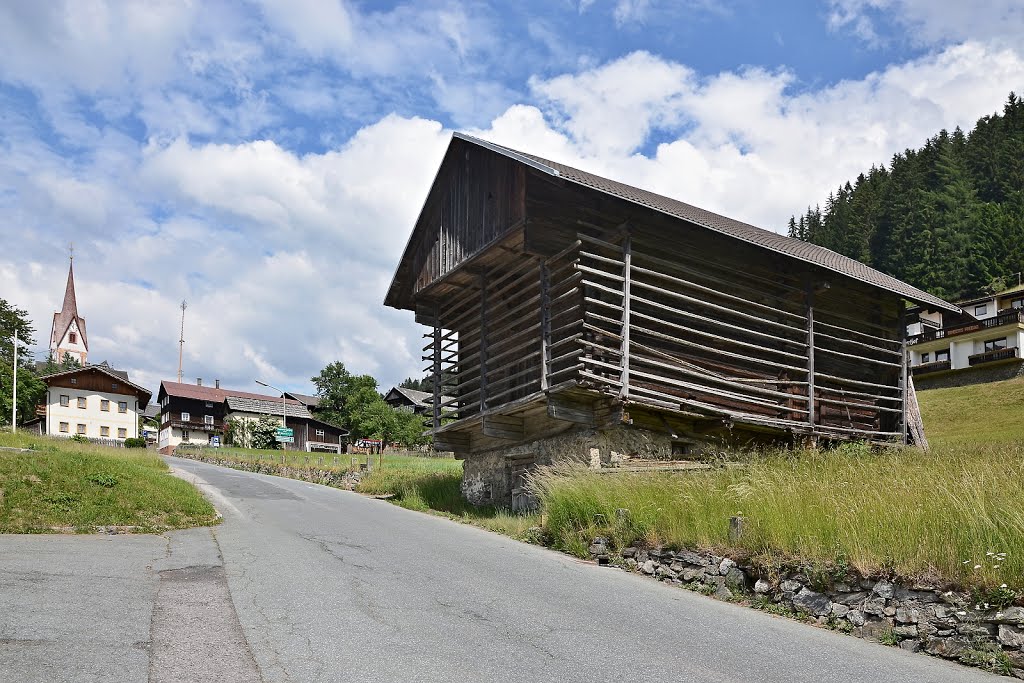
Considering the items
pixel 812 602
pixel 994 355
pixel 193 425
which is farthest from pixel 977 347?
pixel 193 425

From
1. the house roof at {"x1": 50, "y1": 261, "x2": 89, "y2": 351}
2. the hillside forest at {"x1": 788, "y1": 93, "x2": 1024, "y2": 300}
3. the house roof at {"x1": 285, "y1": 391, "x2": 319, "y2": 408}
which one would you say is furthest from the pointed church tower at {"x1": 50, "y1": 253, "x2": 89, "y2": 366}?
the hillside forest at {"x1": 788, "y1": 93, "x2": 1024, "y2": 300}

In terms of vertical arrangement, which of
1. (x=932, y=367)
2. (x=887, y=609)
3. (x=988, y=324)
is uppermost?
(x=988, y=324)

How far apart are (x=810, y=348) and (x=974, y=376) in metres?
38.8

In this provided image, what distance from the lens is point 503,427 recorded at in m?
20.0

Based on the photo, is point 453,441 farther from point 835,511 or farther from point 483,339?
point 835,511

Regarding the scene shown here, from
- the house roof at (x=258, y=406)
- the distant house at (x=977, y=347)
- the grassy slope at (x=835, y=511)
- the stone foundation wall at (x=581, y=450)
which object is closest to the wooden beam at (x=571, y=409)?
the stone foundation wall at (x=581, y=450)

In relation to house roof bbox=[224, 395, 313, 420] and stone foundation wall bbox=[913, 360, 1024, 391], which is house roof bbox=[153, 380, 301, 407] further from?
stone foundation wall bbox=[913, 360, 1024, 391]

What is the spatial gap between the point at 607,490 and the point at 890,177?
80164 mm

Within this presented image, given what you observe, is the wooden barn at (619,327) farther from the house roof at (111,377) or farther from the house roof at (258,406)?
the house roof at (258,406)

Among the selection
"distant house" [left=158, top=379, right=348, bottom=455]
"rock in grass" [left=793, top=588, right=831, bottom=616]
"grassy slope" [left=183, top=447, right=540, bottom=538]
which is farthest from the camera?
"distant house" [left=158, top=379, right=348, bottom=455]

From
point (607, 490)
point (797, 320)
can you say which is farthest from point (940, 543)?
point (797, 320)

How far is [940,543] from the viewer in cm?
812

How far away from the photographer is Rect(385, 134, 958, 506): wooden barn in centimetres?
1738

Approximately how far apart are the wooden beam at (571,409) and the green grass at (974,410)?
2187cm
